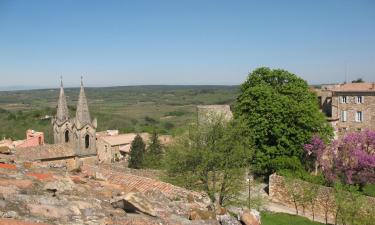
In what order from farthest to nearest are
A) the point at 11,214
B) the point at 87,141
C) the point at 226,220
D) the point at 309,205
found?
1. the point at 87,141
2. the point at 309,205
3. the point at 226,220
4. the point at 11,214

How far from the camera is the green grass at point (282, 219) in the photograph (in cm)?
2380

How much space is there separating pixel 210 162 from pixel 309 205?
25.8ft

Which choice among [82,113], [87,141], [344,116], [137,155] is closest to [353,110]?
[344,116]

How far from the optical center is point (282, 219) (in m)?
24.8

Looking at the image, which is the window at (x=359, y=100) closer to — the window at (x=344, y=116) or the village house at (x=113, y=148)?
the window at (x=344, y=116)

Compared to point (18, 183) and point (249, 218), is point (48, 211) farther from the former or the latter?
point (249, 218)

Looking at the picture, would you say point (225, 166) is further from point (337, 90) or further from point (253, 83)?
point (337, 90)

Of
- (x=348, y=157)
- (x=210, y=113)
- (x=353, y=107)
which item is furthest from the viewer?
(x=353, y=107)

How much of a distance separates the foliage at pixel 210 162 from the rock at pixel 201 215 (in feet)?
54.7

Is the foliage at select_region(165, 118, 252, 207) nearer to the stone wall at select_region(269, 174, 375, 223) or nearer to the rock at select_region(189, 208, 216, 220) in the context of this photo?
the stone wall at select_region(269, 174, 375, 223)

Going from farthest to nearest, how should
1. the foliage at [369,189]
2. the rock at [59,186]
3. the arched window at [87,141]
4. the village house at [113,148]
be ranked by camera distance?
the village house at [113,148] → the arched window at [87,141] → the foliage at [369,189] → the rock at [59,186]

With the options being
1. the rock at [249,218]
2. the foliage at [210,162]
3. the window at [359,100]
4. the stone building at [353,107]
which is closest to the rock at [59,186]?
the rock at [249,218]

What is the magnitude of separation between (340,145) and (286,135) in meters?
4.10

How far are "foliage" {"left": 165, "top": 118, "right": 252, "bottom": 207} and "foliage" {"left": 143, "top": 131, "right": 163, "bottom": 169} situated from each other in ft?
49.5
